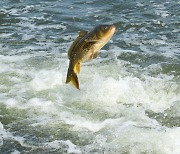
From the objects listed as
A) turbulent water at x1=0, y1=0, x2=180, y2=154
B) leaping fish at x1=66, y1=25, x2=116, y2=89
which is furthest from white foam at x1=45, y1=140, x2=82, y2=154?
leaping fish at x1=66, y1=25, x2=116, y2=89

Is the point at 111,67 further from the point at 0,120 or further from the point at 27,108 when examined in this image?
the point at 0,120

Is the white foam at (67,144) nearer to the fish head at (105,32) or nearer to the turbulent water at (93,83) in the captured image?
the turbulent water at (93,83)

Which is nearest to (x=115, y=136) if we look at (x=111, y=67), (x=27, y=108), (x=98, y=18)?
(x=27, y=108)

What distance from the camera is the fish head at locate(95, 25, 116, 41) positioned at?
169 inches

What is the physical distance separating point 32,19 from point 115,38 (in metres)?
2.77

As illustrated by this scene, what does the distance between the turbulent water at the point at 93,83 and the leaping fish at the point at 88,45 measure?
2311 millimetres

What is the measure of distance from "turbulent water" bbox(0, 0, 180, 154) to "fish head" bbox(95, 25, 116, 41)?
2.72 metres

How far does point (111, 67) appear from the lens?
9.48 meters

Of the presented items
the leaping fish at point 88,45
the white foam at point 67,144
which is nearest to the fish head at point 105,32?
the leaping fish at point 88,45

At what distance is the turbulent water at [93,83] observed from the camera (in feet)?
22.8

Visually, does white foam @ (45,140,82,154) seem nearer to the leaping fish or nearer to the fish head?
the leaping fish

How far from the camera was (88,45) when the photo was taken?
176 inches

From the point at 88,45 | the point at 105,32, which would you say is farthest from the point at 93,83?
the point at 105,32

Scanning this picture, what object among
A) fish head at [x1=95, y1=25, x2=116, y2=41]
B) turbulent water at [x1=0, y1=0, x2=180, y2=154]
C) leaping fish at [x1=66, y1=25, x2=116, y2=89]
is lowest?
turbulent water at [x1=0, y1=0, x2=180, y2=154]
